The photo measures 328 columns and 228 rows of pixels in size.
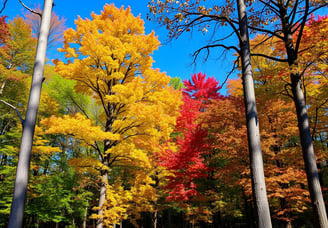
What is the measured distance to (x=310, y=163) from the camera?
4906 millimetres

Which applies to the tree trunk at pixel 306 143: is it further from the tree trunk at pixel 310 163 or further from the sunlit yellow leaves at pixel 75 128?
the sunlit yellow leaves at pixel 75 128

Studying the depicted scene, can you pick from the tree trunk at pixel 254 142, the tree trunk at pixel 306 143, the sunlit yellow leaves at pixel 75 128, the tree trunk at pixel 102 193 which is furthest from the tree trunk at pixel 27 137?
the tree trunk at pixel 102 193

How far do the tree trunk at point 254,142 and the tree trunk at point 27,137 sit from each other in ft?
11.5

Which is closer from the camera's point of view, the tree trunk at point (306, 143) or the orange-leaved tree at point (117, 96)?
the tree trunk at point (306, 143)

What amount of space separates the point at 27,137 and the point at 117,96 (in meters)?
4.99

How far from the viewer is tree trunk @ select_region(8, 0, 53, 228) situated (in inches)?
105

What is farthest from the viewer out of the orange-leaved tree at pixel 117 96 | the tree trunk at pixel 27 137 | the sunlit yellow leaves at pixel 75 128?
the orange-leaved tree at pixel 117 96

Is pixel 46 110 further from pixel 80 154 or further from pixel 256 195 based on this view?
pixel 256 195

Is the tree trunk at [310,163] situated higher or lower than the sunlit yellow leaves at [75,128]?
lower

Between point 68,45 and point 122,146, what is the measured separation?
5072mm

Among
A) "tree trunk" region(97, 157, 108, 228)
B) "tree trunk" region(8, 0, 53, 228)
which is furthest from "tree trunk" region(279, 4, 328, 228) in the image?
"tree trunk" region(97, 157, 108, 228)

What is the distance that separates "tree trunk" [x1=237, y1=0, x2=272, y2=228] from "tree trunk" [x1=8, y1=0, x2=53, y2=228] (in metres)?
3.51

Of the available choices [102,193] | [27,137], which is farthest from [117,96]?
[27,137]

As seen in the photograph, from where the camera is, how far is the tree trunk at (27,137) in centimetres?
266
